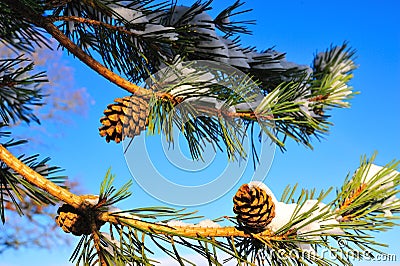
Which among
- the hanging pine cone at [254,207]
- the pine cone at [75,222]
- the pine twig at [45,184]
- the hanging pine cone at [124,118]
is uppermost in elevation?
the hanging pine cone at [124,118]

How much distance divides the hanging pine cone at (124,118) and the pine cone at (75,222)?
114 mm

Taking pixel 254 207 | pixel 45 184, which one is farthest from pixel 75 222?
pixel 254 207

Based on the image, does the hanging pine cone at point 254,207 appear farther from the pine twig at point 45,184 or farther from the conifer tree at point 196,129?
the pine twig at point 45,184

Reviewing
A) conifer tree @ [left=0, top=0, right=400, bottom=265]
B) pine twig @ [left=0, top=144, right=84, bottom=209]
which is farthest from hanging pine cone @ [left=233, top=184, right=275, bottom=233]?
pine twig @ [left=0, top=144, right=84, bottom=209]

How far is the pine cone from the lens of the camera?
1.88 ft

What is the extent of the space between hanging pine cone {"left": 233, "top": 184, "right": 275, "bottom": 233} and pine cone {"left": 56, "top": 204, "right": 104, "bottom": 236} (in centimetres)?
19

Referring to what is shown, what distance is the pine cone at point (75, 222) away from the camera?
57cm

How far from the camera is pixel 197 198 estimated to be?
23.1 inches

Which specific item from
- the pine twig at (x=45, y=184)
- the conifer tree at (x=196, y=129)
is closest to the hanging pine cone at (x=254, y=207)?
the conifer tree at (x=196, y=129)

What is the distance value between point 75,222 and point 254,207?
0.78 feet

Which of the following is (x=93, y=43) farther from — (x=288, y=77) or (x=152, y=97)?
(x=288, y=77)

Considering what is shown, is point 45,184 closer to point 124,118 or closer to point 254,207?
point 124,118

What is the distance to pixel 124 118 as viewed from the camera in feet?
1.99

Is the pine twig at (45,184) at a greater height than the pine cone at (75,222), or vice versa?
the pine twig at (45,184)
